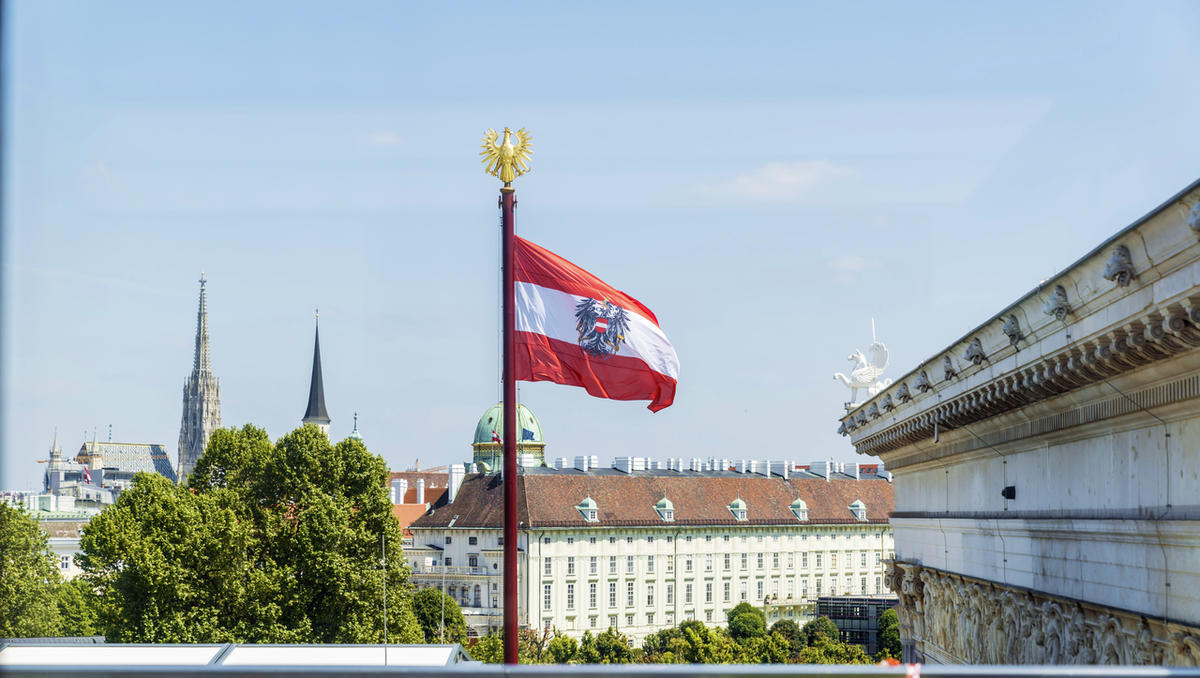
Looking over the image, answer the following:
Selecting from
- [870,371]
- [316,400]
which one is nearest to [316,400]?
[316,400]

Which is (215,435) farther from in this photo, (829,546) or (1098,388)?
(829,546)

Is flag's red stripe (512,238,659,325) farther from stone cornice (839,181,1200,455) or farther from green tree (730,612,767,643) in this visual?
green tree (730,612,767,643)

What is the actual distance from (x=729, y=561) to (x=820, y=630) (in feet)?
95.9

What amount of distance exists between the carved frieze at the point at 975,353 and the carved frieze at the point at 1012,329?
5.20 feet

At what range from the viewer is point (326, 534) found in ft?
165

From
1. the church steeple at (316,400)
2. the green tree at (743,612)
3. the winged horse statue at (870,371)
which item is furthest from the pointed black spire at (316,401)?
the winged horse statue at (870,371)

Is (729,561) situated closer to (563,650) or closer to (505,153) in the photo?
(563,650)

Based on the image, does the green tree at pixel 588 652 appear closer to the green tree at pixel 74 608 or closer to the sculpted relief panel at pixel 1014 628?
the green tree at pixel 74 608

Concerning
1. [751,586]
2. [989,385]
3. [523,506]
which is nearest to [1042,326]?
[989,385]

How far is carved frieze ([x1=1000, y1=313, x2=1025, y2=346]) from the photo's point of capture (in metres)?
14.9

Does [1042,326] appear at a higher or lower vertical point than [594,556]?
higher

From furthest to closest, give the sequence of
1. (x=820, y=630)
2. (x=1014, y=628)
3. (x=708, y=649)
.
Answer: (x=820, y=630) → (x=708, y=649) → (x=1014, y=628)

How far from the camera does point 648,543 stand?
12838cm

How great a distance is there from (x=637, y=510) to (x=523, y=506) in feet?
44.5
